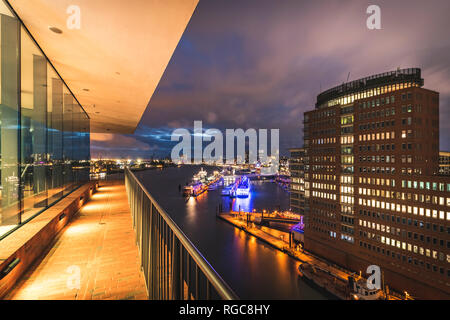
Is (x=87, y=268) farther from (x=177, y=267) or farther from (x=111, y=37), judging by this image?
(x=111, y=37)

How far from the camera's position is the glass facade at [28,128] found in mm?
3205

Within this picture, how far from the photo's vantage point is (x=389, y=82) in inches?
1506

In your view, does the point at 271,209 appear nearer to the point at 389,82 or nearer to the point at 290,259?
the point at 290,259

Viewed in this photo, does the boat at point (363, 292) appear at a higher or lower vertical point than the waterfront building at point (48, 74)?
lower

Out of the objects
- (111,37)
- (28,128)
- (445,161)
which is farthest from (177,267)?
(445,161)

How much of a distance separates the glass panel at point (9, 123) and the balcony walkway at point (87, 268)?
2.76 ft

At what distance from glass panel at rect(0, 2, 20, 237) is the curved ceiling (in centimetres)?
32

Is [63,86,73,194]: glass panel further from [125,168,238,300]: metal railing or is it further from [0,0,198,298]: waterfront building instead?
[125,168,238,300]: metal railing

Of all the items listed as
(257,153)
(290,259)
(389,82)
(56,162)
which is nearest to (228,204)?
(290,259)

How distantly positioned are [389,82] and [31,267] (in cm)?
5054

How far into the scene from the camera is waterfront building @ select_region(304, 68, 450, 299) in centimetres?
2484

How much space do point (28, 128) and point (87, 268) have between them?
328 centimetres

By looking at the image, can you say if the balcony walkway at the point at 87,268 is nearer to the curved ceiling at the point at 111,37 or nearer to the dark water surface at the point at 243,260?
the curved ceiling at the point at 111,37

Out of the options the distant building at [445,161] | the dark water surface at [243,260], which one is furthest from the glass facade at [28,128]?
the distant building at [445,161]
